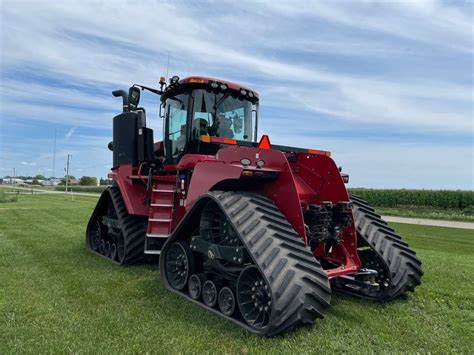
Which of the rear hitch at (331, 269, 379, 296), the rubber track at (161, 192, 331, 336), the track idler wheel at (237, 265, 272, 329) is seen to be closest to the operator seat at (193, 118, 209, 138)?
the rubber track at (161, 192, 331, 336)

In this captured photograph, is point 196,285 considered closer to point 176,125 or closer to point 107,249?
point 176,125

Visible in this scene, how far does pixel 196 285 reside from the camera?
17.6 feet

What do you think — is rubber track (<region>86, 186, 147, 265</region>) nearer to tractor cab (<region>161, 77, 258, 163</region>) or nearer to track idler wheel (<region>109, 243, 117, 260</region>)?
track idler wheel (<region>109, 243, 117, 260</region>)

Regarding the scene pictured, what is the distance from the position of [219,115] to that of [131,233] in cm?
273

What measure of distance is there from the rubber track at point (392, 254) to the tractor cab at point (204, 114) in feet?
7.59

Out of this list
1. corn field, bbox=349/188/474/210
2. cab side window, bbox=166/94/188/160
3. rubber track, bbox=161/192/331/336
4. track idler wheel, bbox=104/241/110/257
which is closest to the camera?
rubber track, bbox=161/192/331/336

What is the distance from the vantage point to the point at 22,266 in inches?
291

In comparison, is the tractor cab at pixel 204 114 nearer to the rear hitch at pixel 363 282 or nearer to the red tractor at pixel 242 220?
the red tractor at pixel 242 220

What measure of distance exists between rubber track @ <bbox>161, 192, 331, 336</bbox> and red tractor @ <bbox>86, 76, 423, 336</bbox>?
1cm

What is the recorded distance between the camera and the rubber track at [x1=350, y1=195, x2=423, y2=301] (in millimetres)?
5332

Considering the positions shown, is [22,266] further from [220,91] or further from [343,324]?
[343,324]

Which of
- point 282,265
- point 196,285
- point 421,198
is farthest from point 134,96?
point 421,198

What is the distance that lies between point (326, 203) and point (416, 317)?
63.7 inches

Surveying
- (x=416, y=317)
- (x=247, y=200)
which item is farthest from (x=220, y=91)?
(x=416, y=317)
